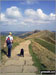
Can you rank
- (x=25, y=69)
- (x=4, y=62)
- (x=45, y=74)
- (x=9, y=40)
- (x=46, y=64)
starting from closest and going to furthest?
(x=45, y=74) < (x=25, y=69) < (x=46, y=64) < (x=4, y=62) < (x=9, y=40)

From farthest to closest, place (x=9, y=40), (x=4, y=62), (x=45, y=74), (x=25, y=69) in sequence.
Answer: (x=9, y=40) < (x=4, y=62) < (x=25, y=69) < (x=45, y=74)

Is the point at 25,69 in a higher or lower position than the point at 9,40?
lower

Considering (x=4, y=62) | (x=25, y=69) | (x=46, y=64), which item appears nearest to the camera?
(x=25, y=69)

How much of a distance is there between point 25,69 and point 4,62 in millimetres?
1998

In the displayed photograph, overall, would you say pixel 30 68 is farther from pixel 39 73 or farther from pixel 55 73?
pixel 55 73

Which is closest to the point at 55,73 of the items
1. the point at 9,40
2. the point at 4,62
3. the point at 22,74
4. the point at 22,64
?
the point at 22,74

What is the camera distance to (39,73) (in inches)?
296

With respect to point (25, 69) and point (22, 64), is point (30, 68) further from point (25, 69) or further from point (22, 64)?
point (22, 64)

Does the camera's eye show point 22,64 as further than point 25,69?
Yes

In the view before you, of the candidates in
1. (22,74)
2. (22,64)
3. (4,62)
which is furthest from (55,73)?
(4,62)

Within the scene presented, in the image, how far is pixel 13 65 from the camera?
353 inches

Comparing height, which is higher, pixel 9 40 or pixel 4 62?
pixel 9 40

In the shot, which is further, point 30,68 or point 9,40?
point 9,40

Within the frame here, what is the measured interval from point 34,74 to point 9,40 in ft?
15.7
